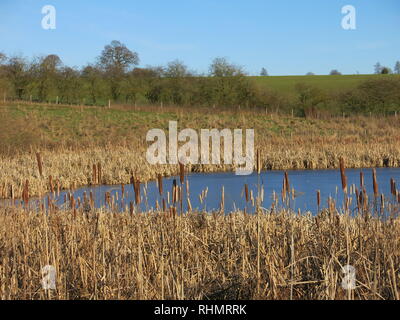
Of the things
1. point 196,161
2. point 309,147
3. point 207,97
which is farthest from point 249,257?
point 207,97

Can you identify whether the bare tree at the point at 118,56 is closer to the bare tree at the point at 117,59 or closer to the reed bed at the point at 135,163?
the bare tree at the point at 117,59

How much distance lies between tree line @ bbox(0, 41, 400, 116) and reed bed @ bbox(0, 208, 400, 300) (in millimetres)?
33186

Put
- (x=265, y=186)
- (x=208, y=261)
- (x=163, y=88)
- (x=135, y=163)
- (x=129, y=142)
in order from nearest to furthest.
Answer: (x=208, y=261), (x=265, y=186), (x=135, y=163), (x=129, y=142), (x=163, y=88)

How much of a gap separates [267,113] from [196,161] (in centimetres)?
1987

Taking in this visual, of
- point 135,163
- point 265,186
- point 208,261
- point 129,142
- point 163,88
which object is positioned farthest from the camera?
point 163,88

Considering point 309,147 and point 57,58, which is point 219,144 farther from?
point 57,58

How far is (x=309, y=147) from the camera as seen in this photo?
19.7 m

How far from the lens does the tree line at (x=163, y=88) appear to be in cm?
4062

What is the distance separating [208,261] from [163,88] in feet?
135

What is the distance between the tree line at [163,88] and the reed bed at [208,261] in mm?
33186

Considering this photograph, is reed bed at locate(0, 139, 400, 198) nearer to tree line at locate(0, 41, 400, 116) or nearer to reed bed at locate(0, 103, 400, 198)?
reed bed at locate(0, 103, 400, 198)

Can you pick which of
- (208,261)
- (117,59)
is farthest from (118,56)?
(208,261)

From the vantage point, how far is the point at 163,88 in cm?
4531

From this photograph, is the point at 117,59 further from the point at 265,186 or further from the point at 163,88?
the point at 265,186
